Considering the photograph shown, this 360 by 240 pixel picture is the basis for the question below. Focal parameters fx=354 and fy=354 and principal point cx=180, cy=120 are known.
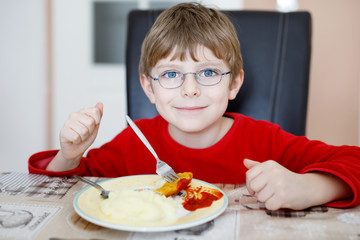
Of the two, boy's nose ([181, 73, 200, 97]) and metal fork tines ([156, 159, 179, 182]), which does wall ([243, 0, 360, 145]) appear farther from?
metal fork tines ([156, 159, 179, 182])

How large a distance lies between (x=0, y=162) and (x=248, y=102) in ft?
6.33

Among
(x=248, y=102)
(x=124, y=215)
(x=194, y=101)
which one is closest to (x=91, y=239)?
(x=124, y=215)

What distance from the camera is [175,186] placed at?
749 millimetres

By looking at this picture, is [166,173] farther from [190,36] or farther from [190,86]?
[190,36]

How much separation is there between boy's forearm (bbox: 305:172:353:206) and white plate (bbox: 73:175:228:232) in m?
0.19

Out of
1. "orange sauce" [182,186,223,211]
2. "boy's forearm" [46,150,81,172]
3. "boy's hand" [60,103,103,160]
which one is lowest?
"boy's forearm" [46,150,81,172]

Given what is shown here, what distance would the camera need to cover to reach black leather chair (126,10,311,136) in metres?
1.35

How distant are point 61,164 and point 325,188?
691 mm

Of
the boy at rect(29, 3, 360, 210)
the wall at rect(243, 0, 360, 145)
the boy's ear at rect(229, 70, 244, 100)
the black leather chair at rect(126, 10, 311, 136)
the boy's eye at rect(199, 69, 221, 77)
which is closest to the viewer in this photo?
the boy at rect(29, 3, 360, 210)

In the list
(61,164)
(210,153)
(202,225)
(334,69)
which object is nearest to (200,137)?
(210,153)

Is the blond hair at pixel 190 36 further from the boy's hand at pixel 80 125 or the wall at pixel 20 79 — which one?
the wall at pixel 20 79

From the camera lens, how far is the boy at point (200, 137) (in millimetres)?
786

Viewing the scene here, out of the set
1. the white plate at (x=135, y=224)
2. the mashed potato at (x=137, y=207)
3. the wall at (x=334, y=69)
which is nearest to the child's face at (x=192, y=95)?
the white plate at (x=135, y=224)

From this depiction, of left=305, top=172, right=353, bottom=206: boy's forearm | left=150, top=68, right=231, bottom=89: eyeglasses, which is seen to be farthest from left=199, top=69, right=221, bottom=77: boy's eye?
left=305, top=172, right=353, bottom=206: boy's forearm
